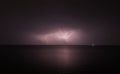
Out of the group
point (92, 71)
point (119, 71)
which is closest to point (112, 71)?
point (119, 71)

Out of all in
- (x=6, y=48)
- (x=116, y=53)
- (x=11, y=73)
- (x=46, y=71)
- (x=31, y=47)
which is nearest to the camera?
(x=11, y=73)

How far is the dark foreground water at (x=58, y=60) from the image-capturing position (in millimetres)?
2049

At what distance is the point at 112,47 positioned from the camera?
11.5 ft

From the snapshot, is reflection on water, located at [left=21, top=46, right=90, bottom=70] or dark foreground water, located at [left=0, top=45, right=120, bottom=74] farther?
reflection on water, located at [left=21, top=46, right=90, bottom=70]

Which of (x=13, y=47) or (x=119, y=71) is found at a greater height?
(x=13, y=47)

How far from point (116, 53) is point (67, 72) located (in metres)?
1.50

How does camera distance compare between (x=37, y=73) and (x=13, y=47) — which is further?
(x=13, y=47)

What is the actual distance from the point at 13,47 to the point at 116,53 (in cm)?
212

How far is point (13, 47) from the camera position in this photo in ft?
11.8

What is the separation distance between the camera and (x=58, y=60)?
2.79 m

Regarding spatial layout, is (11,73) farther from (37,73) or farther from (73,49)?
(73,49)

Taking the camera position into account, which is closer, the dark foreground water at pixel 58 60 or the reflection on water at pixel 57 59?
the dark foreground water at pixel 58 60

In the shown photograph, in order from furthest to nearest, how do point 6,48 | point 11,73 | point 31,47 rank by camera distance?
1. point 31,47
2. point 6,48
3. point 11,73

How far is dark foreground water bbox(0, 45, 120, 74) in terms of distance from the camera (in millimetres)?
2049
